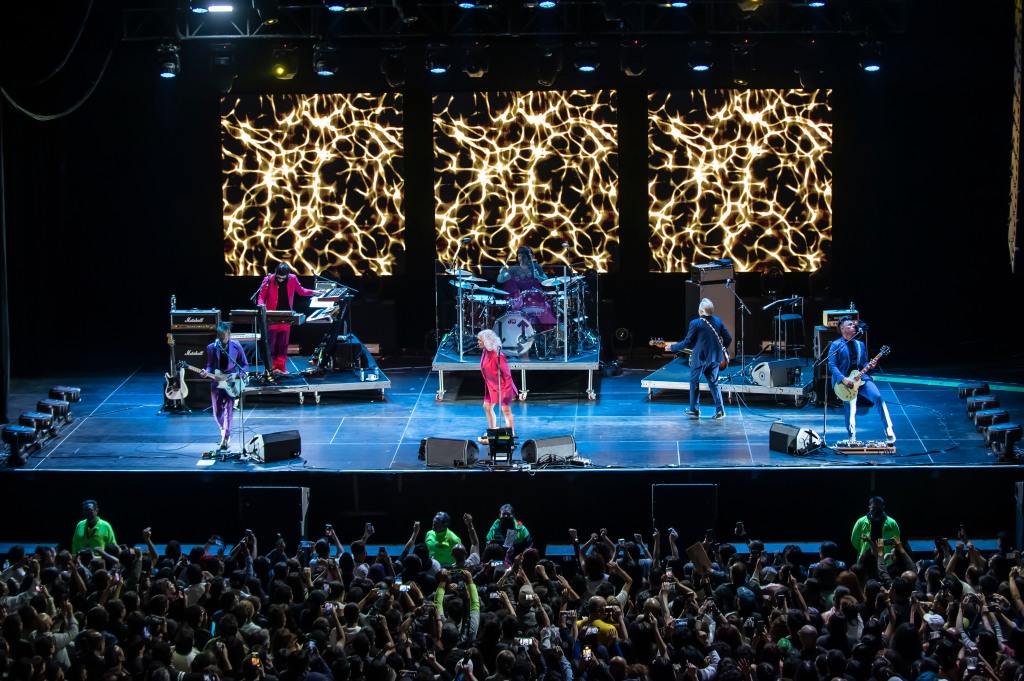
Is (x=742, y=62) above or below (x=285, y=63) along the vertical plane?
below

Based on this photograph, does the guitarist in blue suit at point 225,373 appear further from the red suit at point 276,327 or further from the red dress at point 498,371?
the red suit at point 276,327

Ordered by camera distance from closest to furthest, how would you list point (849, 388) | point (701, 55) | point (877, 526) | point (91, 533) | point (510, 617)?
point (510, 617) < point (877, 526) < point (91, 533) < point (849, 388) < point (701, 55)

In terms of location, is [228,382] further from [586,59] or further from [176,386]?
[586,59]

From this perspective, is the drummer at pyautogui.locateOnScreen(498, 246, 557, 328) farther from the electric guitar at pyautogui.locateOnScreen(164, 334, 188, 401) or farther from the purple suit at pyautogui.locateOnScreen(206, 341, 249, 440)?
the purple suit at pyautogui.locateOnScreen(206, 341, 249, 440)

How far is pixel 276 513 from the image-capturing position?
14.2 m

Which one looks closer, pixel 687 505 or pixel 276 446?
pixel 687 505

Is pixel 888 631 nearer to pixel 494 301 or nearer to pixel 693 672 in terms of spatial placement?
pixel 693 672

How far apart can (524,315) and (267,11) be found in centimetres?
478

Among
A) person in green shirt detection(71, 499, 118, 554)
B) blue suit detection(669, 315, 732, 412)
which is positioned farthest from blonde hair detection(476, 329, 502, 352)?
person in green shirt detection(71, 499, 118, 554)

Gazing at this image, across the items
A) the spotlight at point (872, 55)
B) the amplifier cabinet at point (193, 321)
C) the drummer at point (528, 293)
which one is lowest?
the amplifier cabinet at point (193, 321)

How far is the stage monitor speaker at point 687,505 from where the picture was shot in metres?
14.1

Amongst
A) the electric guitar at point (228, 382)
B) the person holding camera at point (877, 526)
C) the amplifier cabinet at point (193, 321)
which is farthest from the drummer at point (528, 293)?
the person holding camera at point (877, 526)

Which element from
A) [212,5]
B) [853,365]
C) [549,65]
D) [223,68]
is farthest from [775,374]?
[223,68]

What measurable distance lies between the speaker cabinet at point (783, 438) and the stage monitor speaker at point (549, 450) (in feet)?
6.69
